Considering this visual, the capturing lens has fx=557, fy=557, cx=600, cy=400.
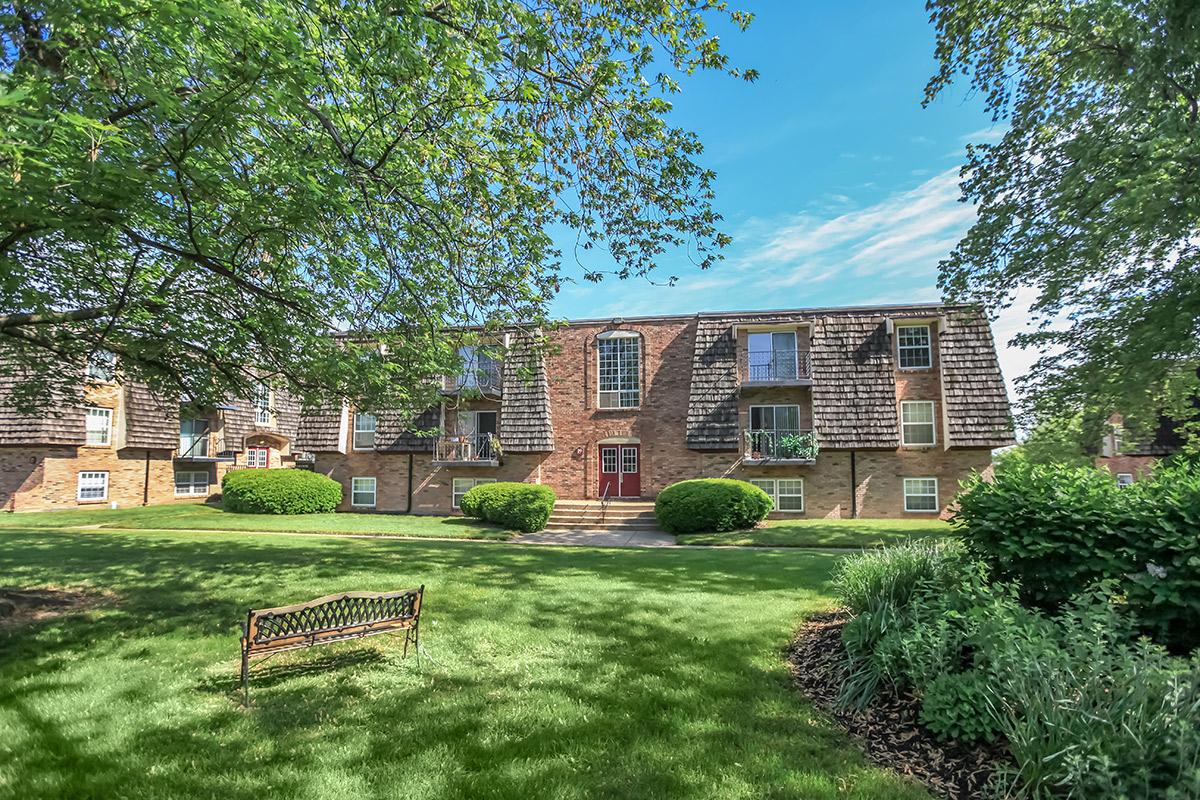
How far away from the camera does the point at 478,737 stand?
13.6ft

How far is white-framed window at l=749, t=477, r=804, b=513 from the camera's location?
70.9 feet

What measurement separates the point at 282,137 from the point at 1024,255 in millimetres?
15100

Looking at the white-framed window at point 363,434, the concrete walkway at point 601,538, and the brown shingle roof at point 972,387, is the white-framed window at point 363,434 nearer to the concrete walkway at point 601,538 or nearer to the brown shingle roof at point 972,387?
the concrete walkway at point 601,538

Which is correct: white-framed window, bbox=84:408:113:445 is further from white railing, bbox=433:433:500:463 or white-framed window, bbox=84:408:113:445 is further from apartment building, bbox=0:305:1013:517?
white railing, bbox=433:433:500:463

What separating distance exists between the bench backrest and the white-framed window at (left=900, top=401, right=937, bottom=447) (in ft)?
66.8

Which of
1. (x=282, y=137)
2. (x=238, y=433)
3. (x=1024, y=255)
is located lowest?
(x=238, y=433)

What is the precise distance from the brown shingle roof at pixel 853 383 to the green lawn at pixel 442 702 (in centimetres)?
1372

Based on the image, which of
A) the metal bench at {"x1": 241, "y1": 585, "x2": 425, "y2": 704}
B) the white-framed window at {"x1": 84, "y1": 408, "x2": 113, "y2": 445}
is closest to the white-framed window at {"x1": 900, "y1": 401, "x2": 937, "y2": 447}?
the metal bench at {"x1": 241, "y1": 585, "x2": 425, "y2": 704}

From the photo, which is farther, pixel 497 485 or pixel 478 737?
pixel 497 485

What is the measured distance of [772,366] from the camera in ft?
73.5

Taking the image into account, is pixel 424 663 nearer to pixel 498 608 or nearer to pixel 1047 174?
pixel 498 608

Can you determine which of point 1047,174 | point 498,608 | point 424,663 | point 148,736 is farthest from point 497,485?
point 1047,174

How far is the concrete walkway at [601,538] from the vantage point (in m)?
16.7

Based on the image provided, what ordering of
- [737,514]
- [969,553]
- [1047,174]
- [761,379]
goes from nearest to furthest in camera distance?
[969,553]
[1047,174]
[737,514]
[761,379]
